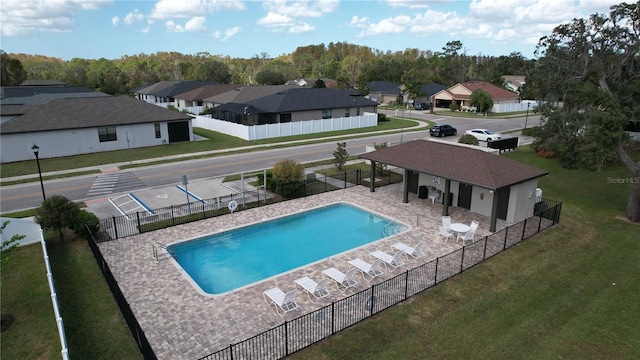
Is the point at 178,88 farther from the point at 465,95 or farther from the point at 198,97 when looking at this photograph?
the point at 465,95

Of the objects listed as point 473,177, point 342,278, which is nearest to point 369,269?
point 342,278

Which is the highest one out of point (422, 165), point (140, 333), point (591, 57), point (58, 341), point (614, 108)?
point (591, 57)

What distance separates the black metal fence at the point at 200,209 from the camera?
65.8ft

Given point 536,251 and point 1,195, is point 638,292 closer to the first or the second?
point 536,251

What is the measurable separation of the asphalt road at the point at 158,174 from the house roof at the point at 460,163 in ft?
41.2

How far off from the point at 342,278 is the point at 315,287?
120 centimetres

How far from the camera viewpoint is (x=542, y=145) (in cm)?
3675

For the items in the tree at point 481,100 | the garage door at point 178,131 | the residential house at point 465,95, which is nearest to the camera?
the garage door at point 178,131

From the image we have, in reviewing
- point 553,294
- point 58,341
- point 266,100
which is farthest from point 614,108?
point 266,100

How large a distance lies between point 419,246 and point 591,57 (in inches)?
612

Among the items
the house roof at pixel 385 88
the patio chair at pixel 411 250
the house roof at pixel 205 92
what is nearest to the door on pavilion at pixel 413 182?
the patio chair at pixel 411 250

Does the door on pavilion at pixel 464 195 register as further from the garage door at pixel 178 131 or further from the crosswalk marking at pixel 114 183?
the garage door at pixel 178 131

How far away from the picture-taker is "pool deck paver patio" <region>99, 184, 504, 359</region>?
12.0 metres

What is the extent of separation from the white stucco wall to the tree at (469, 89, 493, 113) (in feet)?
172
